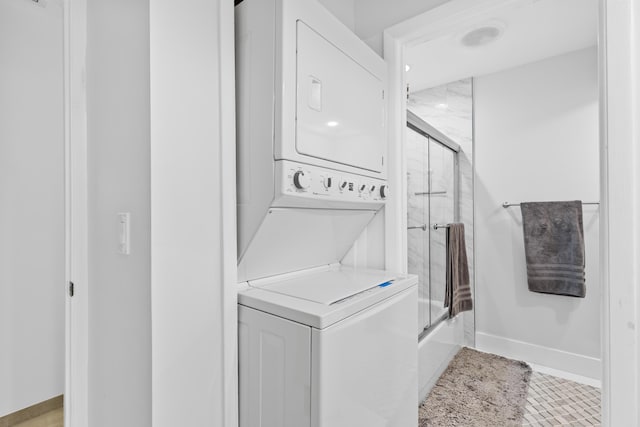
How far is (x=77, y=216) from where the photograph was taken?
1.26 m

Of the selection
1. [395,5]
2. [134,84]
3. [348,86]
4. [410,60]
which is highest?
[410,60]

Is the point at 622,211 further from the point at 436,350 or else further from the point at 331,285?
the point at 436,350

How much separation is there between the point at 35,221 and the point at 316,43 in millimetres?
2002

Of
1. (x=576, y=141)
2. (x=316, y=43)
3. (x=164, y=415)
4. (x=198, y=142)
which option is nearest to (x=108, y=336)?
(x=164, y=415)

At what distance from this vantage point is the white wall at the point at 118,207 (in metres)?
0.96

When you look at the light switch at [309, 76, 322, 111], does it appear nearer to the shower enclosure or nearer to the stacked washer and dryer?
the stacked washer and dryer

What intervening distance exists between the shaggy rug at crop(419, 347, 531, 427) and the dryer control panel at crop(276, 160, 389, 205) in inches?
55.5

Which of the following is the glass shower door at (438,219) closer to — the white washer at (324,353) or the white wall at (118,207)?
the white washer at (324,353)

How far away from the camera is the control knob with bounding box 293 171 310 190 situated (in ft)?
3.47

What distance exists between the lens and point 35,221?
1.96 metres

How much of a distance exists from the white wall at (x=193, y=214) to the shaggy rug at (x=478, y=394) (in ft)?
4.66

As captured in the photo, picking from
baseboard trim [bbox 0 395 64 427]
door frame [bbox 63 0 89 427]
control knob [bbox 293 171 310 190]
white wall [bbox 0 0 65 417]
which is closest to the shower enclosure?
control knob [bbox 293 171 310 190]

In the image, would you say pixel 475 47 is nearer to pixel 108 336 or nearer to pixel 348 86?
pixel 348 86

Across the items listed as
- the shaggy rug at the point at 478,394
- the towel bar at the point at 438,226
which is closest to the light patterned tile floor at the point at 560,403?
the shaggy rug at the point at 478,394
